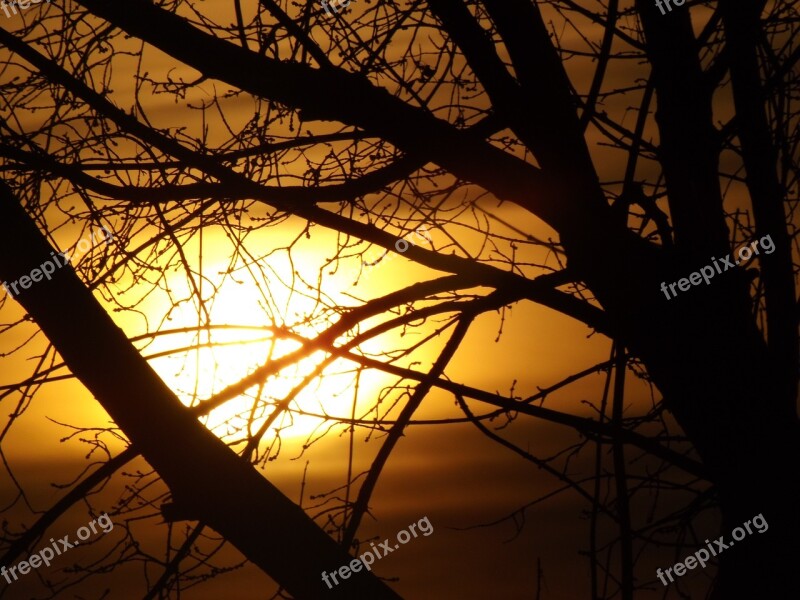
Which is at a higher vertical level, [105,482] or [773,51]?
[773,51]

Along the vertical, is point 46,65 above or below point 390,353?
above

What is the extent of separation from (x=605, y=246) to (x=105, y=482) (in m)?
2.29

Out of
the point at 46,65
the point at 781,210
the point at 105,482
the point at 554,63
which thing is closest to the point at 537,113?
the point at 554,63

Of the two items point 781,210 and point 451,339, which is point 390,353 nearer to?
point 451,339

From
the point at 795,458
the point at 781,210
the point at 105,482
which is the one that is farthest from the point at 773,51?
the point at 105,482

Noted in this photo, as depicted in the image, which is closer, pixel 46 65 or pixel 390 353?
pixel 46 65

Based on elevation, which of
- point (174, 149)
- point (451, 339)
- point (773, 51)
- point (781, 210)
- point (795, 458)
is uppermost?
point (174, 149)

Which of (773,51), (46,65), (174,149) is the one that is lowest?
(773,51)

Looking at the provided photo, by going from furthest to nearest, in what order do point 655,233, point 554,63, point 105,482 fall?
1. point 655,233
2. point 105,482
3. point 554,63

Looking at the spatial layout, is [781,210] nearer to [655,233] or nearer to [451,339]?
[655,233]

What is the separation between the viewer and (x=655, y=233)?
4.39 metres

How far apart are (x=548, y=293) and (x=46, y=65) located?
2.02 meters

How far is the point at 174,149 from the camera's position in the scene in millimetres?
3414

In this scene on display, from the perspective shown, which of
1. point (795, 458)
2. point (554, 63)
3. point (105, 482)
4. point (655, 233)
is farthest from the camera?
point (655, 233)
